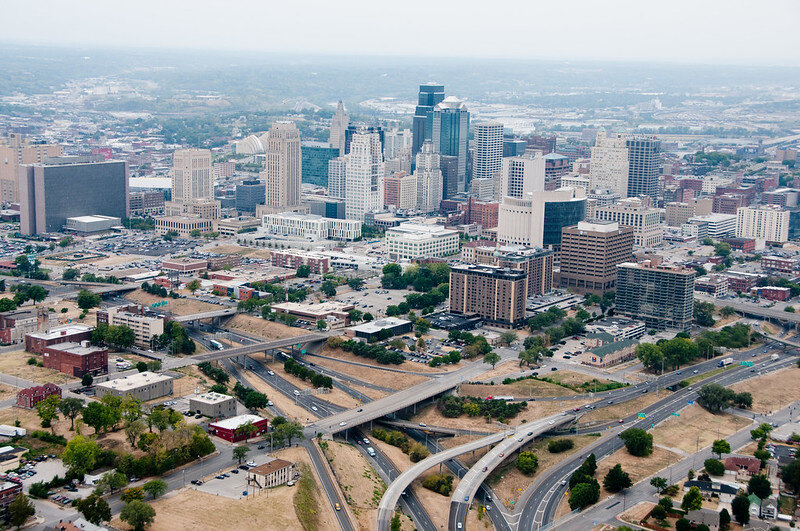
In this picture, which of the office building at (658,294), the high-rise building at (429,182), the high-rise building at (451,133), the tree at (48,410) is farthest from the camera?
the high-rise building at (451,133)

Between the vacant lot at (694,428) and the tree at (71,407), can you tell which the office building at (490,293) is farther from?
the tree at (71,407)

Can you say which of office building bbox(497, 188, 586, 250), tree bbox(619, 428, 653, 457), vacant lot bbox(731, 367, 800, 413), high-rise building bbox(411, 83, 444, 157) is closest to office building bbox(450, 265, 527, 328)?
office building bbox(497, 188, 586, 250)

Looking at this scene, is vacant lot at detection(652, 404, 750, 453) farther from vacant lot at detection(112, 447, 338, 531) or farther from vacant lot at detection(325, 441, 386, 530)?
vacant lot at detection(112, 447, 338, 531)

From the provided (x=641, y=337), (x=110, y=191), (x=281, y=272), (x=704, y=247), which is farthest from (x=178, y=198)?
(x=641, y=337)

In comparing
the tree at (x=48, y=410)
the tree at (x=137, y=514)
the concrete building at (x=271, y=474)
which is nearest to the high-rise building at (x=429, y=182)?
the tree at (x=48, y=410)

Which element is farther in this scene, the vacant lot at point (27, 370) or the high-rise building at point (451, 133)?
the high-rise building at point (451, 133)

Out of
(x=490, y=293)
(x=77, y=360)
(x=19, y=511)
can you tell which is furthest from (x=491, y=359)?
(x=19, y=511)

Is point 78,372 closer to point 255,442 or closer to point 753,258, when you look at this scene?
point 255,442
